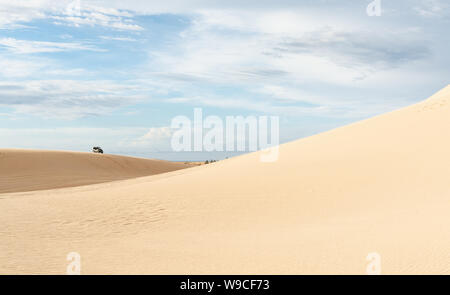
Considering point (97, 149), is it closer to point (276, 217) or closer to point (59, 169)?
point (59, 169)

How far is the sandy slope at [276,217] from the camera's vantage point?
7395mm

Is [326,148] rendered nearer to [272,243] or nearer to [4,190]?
[272,243]

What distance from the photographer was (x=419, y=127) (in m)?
17.0

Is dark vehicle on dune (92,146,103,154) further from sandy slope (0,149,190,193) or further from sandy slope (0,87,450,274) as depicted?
sandy slope (0,87,450,274)

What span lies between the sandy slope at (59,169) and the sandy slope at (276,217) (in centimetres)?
1346

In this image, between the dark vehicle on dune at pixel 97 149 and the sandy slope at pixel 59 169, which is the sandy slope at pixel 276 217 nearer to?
the sandy slope at pixel 59 169

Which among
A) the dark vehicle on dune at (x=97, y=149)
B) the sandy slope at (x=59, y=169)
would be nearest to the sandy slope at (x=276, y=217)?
the sandy slope at (x=59, y=169)

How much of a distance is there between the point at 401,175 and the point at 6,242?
10.5 metres

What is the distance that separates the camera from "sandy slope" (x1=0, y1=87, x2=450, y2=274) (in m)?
7.39

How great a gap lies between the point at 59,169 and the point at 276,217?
25.6 meters

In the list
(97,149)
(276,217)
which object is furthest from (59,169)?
(276,217)
